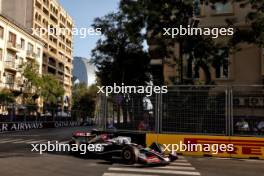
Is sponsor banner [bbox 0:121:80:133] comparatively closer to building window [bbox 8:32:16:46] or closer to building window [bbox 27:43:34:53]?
building window [bbox 8:32:16:46]

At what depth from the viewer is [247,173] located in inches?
507

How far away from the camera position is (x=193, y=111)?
17.8 metres

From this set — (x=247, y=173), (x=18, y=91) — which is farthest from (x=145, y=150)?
(x=18, y=91)

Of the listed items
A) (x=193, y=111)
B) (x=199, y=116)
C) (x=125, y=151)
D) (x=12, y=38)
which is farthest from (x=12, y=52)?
(x=125, y=151)

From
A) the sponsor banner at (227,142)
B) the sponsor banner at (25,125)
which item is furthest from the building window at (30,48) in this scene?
the sponsor banner at (227,142)

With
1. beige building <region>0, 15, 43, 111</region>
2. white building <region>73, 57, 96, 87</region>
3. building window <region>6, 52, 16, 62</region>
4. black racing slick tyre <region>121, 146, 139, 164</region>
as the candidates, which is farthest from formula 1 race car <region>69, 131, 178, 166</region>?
white building <region>73, 57, 96, 87</region>

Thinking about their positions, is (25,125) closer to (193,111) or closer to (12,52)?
(12,52)

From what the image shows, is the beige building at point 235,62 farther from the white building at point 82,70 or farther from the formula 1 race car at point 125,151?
the white building at point 82,70

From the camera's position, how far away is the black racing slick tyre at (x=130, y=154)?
45.8ft

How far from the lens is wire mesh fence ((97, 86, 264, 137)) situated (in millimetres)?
17281

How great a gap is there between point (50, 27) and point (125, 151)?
83.7 metres

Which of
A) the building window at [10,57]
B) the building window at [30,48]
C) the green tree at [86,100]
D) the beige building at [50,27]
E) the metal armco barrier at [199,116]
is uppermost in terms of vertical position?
the beige building at [50,27]

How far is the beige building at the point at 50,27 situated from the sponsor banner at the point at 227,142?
205 ft

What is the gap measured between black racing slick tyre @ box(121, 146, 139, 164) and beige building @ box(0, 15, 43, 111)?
46416 millimetres
